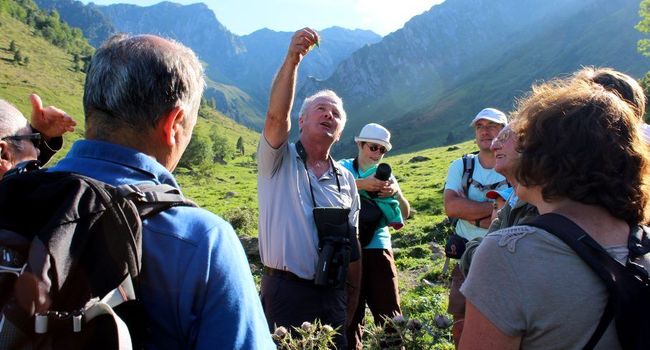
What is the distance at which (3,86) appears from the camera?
3666 inches

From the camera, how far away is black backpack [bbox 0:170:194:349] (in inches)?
50.5

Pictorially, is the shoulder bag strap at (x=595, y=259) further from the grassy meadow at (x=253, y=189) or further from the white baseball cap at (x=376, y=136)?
the white baseball cap at (x=376, y=136)

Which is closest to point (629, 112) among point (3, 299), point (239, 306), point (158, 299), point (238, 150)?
point (239, 306)

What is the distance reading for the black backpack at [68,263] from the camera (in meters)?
1.28

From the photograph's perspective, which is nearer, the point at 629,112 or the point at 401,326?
the point at 629,112

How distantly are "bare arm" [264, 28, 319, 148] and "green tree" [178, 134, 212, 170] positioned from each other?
78552 mm

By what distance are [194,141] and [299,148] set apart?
281 ft

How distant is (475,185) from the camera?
4.88 m

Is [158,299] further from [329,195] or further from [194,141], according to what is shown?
[194,141]

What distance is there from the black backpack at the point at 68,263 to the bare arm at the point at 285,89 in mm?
2499

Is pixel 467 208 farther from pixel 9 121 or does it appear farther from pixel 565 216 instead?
pixel 9 121

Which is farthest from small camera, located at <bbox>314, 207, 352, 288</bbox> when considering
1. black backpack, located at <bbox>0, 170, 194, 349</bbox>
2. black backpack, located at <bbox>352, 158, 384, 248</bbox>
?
black backpack, located at <bbox>0, 170, 194, 349</bbox>

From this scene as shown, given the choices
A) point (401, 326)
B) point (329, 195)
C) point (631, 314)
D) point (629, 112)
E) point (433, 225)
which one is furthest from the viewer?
point (433, 225)

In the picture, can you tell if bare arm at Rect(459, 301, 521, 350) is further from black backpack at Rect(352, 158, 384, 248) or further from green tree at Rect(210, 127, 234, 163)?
green tree at Rect(210, 127, 234, 163)
